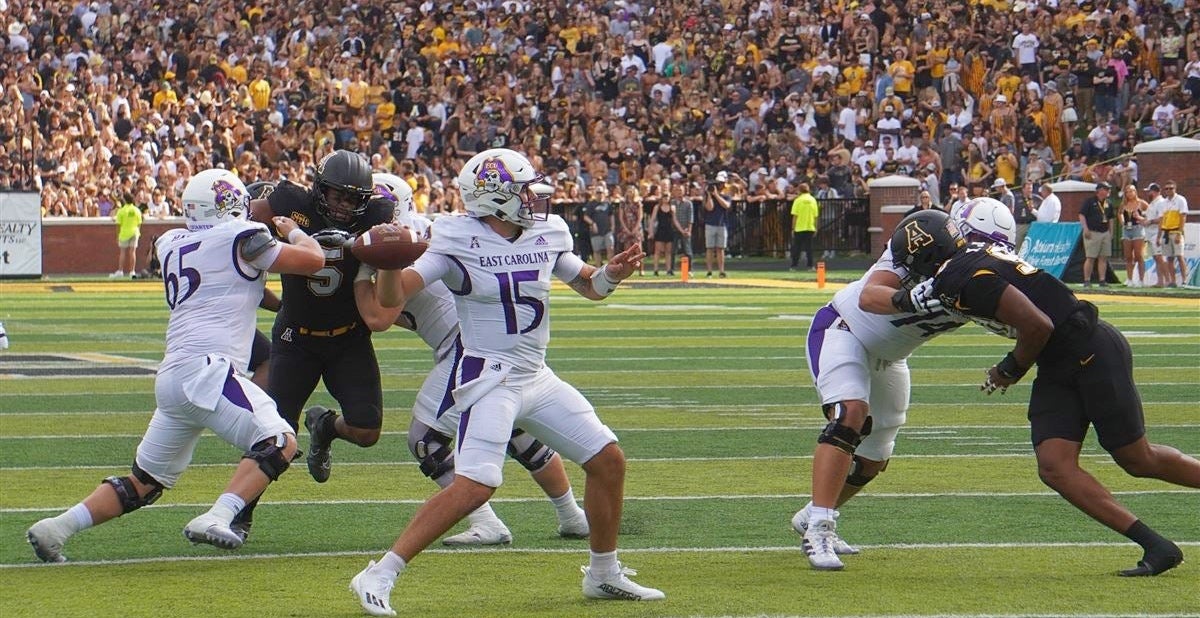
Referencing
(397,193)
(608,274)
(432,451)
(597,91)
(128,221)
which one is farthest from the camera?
(597,91)

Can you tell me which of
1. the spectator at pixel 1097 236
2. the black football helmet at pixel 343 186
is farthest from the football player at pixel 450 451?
the spectator at pixel 1097 236

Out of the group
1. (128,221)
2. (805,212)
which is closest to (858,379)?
(805,212)

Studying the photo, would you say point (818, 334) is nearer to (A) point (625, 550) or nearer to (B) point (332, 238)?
(A) point (625, 550)

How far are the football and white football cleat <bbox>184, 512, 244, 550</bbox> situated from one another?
138 centimetres

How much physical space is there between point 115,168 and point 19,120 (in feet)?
6.40

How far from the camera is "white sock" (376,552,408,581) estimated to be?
6183 millimetres

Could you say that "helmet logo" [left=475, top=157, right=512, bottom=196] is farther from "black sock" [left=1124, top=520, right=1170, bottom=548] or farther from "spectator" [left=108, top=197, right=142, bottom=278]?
"spectator" [left=108, top=197, right=142, bottom=278]

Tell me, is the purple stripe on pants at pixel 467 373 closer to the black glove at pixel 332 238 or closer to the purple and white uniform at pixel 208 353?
the purple and white uniform at pixel 208 353

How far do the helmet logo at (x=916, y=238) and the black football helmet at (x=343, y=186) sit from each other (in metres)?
2.16

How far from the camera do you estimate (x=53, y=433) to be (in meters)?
11.6

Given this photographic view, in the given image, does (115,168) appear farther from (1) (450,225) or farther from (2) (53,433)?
(1) (450,225)

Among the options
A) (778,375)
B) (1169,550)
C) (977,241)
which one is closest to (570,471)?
(977,241)

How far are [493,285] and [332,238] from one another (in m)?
1.33

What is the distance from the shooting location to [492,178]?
6648 mm
